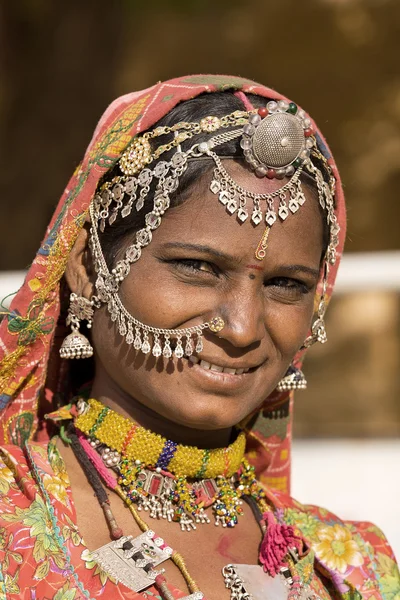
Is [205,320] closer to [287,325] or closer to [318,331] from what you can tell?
[287,325]

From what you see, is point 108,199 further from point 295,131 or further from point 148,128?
point 295,131

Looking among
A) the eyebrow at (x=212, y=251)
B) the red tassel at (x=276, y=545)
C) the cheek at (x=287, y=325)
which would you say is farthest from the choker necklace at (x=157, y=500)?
the eyebrow at (x=212, y=251)

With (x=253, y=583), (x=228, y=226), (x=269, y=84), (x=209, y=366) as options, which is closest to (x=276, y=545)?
(x=253, y=583)

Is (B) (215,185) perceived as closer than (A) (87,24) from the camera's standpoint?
Yes

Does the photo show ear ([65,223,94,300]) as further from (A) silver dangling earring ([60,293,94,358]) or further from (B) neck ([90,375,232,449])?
(B) neck ([90,375,232,449])

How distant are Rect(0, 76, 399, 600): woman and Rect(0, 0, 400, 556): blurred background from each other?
15.7 feet

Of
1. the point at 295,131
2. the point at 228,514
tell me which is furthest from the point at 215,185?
the point at 228,514

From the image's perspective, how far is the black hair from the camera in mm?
2328

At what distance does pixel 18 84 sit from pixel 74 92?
486 mm

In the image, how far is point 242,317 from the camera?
2.28 meters

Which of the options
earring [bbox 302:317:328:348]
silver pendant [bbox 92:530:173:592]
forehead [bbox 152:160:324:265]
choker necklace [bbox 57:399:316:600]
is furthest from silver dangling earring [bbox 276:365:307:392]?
silver pendant [bbox 92:530:173:592]

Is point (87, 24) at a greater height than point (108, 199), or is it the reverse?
point (87, 24)

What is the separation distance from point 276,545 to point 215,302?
0.72m

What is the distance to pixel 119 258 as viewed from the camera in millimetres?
2416
